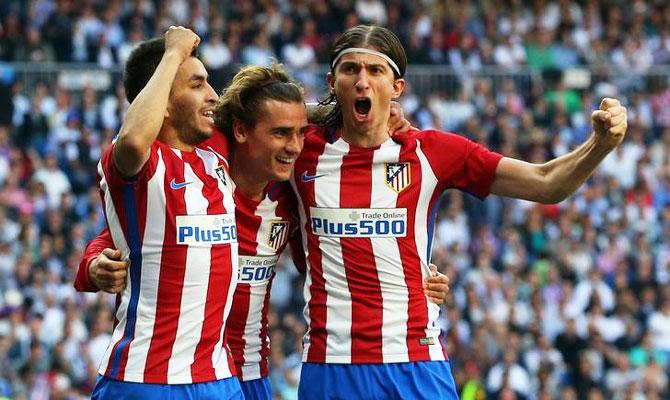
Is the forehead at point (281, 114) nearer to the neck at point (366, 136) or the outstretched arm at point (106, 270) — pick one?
the neck at point (366, 136)

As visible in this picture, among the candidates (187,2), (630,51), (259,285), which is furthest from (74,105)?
(259,285)

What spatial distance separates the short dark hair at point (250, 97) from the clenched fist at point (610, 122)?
1.41m

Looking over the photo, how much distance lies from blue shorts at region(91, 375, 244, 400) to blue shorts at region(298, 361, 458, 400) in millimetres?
677

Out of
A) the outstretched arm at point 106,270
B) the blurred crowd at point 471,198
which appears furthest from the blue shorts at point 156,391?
the blurred crowd at point 471,198

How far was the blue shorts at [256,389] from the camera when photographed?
264 inches

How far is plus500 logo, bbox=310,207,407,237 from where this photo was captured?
627 cm

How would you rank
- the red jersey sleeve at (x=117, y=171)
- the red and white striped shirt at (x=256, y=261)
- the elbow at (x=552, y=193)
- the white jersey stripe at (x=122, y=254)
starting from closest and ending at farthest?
the red jersey sleeve at (x=117, y=171), the white jersey stripe at (x=122, y=254), the elbow at (x=552, y=193), the red and white striped shirt at (x=256, y=261)

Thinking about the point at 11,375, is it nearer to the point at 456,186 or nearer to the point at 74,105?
the point at 74,105

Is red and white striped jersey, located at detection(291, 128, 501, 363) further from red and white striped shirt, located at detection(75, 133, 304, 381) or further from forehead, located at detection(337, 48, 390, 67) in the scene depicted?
forehead, located at detection(337, 48, 390, 67)

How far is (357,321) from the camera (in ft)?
20.4

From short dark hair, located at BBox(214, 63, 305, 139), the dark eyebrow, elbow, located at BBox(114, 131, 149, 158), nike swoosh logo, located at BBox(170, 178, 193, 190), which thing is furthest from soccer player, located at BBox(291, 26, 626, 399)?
elbow, located at BBox(114, 131, 149, 158)

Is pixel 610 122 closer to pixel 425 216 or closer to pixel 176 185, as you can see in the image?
pixel 425 216

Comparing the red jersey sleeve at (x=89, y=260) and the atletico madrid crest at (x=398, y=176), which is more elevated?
the atletico madrid crest at (x=398, y=176)

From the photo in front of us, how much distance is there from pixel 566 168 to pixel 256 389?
188cm
